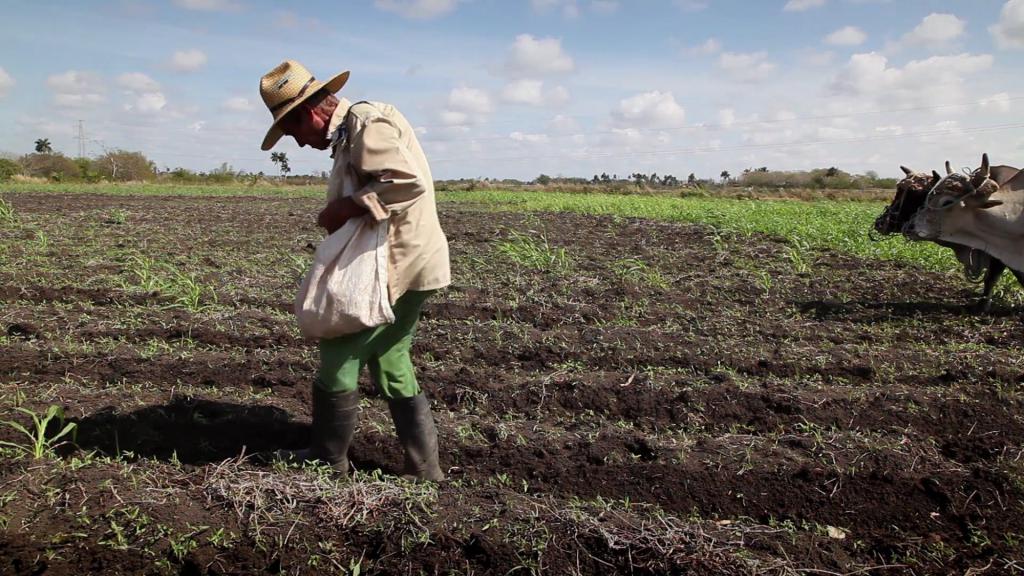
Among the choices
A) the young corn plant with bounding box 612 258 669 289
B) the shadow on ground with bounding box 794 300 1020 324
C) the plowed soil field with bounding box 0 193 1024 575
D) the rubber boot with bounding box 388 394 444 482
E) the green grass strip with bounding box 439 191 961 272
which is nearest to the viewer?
the plowed soil field with bounding box 0 193 1024 575

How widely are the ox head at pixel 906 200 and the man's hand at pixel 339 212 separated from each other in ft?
18.1

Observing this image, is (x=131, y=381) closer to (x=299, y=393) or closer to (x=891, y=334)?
(x=299, y=393)

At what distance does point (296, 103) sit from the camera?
2.83 meters

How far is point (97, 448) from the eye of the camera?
11.1ft

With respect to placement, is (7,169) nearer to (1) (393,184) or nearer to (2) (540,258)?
(2) (540,258)

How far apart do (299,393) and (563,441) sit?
1542 mm

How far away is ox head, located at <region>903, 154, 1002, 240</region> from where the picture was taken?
20.3ft

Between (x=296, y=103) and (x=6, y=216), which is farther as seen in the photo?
(x=6, y=216)

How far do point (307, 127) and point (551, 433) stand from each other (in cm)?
178

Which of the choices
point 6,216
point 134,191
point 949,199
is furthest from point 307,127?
point 134,191

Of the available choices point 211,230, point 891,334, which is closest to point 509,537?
point 891,334

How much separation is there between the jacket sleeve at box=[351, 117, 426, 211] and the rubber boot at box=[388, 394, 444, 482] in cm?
83

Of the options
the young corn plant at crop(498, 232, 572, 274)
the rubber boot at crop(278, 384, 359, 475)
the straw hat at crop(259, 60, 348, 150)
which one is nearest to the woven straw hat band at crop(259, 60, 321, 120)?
the straw hat at crop(259, 60, 348, 150)

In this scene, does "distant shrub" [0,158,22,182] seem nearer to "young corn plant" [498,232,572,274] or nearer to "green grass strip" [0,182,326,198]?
"green grass strip" [0,182,326,198]
